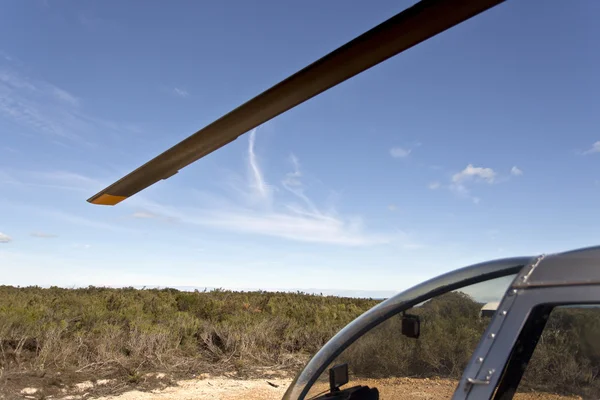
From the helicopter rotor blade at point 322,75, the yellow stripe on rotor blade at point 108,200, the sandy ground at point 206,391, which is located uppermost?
the helicopter rotor blade at point 322,75

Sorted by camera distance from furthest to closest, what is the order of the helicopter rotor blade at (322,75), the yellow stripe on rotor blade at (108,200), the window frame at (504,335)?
1. the yellow stripe on rotor blade at (108,200)
2. the helicopter rotor blade at (322,75)
3. the window frame at (504,335)

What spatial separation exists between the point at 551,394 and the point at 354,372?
78 centimetres

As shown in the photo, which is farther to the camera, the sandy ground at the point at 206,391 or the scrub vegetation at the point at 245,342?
the sandy ground at the point at 206,391

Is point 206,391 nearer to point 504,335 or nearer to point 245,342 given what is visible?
point 245,342

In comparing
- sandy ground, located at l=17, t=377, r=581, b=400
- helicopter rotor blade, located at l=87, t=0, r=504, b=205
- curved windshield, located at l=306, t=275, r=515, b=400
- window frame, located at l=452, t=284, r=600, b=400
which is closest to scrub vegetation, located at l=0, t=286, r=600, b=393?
curved windshield, located at l=306, t=275, r=515, b=400

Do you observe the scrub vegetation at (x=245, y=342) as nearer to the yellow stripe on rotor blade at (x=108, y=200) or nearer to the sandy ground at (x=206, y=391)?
the sandy ground at (x=206, y=391)

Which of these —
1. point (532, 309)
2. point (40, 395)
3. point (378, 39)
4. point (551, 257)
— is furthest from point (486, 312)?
point (40, 395)

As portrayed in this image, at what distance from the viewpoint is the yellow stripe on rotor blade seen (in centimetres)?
377

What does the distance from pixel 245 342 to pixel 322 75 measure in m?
8.24

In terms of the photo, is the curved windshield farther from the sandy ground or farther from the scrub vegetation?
the sandy ground

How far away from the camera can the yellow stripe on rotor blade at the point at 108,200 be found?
377 centimetres

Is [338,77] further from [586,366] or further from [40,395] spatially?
[40,395]

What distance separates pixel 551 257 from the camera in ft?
5.56

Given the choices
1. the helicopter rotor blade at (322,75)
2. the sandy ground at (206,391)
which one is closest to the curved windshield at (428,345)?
the helicopter rotor blade at (322,75)
